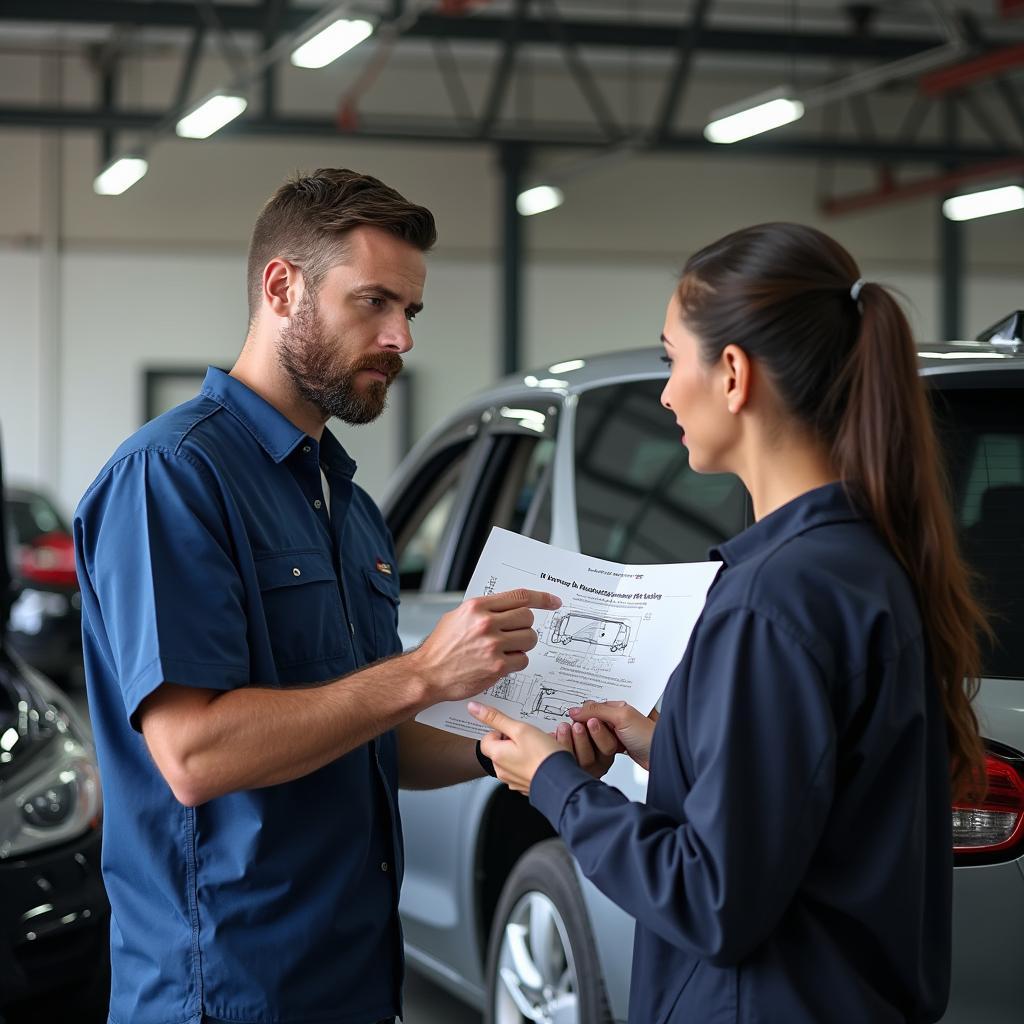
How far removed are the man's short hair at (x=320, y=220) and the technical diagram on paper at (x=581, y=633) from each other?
46 cm

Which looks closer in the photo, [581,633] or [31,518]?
[581,633]

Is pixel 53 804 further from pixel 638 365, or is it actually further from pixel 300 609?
pixel 300 609

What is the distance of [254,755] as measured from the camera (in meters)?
1.73

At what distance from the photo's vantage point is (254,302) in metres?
2.05

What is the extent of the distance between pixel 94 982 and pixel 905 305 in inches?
105

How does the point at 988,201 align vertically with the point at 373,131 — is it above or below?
below

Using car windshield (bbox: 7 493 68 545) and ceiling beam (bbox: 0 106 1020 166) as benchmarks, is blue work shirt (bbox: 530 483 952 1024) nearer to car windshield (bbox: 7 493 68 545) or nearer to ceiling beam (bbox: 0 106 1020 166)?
car windshield (bbox: 7 493 68 545)

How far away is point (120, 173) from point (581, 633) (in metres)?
11.9

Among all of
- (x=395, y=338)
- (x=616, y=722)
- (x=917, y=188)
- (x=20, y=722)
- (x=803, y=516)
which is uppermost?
(x=917, y=188)

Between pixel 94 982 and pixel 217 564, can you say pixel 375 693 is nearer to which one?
pixel 217 564

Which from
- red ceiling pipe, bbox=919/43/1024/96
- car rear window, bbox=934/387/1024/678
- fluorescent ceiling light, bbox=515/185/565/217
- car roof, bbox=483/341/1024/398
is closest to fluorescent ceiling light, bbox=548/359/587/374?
car roof, bbox=483/341/1024/398

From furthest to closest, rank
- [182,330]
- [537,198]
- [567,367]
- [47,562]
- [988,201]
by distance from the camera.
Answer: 1. [182,330]
2. [537,198]
3. [988,201]
4. [47,562]
5. [567,367]

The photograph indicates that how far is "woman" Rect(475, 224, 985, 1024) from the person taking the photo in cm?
140

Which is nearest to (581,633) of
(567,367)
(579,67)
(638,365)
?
(638,365)
